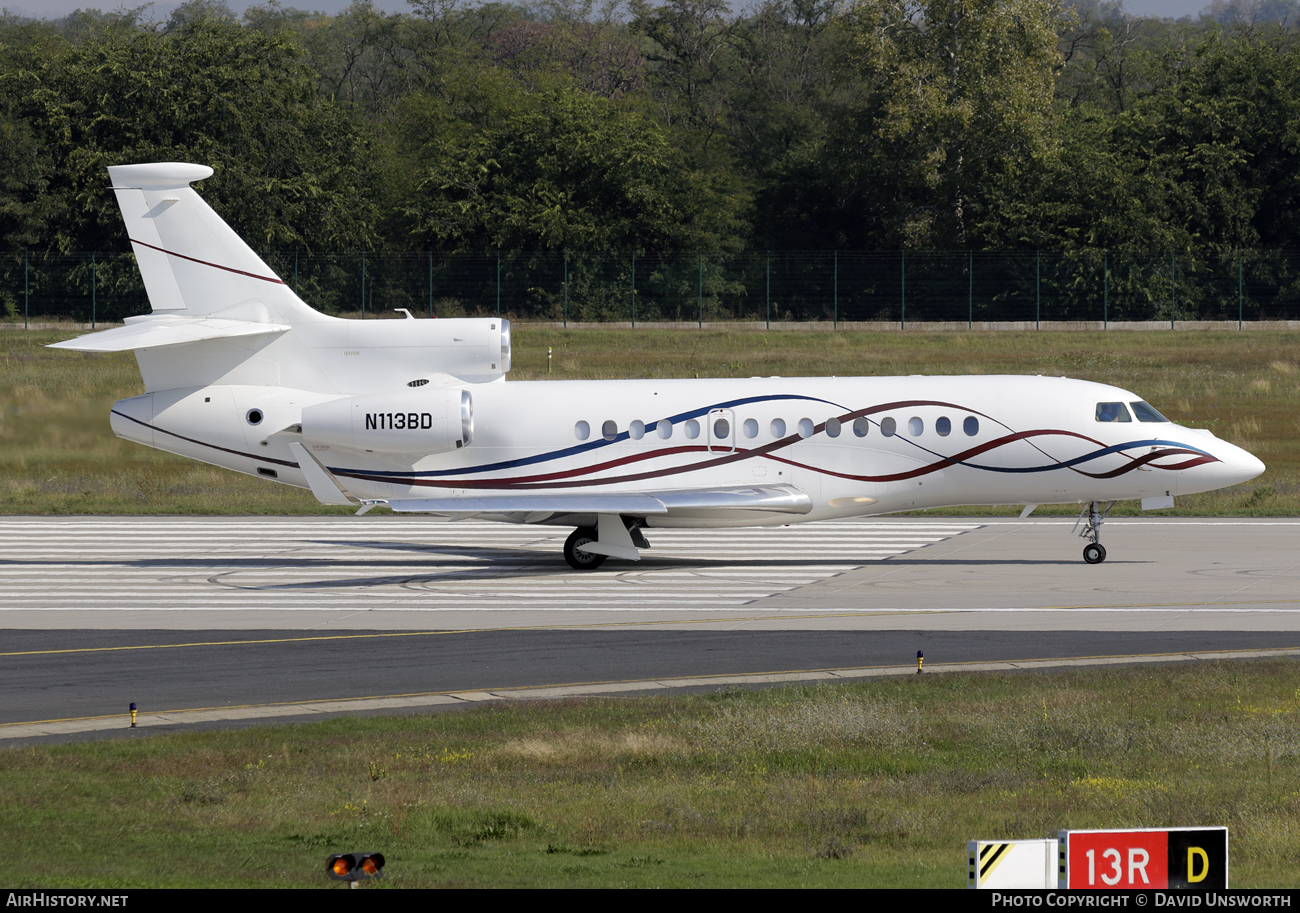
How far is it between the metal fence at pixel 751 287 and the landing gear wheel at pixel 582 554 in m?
44.8

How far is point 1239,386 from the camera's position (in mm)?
60938

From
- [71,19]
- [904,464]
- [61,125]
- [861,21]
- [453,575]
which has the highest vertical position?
[71,19]

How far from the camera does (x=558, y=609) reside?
25.4m

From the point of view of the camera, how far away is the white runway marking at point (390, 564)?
26.7m

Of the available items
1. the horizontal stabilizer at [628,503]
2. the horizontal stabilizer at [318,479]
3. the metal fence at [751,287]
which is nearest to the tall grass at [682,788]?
the horizontal stabilizer at [628,503]

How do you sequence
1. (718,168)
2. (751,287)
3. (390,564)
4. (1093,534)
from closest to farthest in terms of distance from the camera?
(1093,534) → (390,564) → (751,287) → (718,168)

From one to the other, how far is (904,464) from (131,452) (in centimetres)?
2925

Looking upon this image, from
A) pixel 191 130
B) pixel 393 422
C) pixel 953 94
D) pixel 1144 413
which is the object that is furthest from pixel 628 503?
pixel 191 130

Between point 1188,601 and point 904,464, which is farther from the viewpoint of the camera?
point 904,464

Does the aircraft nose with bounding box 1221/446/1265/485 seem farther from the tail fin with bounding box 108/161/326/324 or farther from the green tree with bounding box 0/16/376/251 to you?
the green tree with bounding box 0/16/376/251

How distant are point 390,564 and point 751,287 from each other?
45843mm

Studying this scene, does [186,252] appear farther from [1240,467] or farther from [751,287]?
[751,287]
